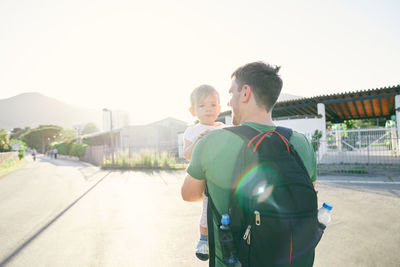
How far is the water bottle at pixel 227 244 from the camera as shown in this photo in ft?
3.80

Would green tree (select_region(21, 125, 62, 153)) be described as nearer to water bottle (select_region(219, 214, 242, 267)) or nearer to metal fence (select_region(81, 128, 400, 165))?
metal fence (select_region(81, 128, 400, 165))

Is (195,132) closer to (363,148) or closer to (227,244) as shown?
(227,244)

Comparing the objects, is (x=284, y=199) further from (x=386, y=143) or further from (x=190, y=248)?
(x=386, y=143)

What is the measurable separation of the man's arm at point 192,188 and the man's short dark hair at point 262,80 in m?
0.55

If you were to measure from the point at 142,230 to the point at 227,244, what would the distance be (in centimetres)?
359

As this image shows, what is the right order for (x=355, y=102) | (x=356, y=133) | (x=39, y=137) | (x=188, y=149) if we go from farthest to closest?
(x=39, y=137), (x=355, y=102), (x=356, y=133), (x=188, y=149)

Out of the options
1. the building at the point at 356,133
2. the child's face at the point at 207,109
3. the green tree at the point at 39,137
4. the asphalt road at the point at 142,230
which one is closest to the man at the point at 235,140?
the child's face at the point at 207,109

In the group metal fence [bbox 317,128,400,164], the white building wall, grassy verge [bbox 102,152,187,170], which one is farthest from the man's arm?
the white building wall

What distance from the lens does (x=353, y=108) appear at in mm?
17281

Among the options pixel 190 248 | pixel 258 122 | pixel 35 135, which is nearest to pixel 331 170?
pixel 190 248

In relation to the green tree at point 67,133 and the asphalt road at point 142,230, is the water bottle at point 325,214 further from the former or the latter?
the green tree at point 67,133

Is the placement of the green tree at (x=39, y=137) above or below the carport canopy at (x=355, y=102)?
below

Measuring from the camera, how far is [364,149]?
11.2m

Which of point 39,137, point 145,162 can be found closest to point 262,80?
→ point 145,162
